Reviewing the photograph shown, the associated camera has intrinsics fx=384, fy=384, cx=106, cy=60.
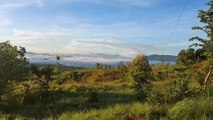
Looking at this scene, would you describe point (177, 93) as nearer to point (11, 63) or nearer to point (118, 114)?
point (118, 114)

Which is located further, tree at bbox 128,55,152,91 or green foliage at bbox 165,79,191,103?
tree at bbox 128,55,152,91

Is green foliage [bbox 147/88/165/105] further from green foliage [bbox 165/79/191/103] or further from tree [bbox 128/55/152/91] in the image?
tree [bbox 128/55/152/91]

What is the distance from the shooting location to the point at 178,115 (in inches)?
336

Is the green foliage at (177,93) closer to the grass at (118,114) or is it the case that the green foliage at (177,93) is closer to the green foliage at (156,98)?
the green foliage at (156,98)

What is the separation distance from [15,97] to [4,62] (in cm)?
169

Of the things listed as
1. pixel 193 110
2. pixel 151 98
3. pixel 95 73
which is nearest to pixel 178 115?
pixel 193 110

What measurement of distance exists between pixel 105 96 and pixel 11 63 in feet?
14.7

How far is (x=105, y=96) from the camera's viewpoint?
57.3ft

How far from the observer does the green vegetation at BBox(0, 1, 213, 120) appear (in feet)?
30.3

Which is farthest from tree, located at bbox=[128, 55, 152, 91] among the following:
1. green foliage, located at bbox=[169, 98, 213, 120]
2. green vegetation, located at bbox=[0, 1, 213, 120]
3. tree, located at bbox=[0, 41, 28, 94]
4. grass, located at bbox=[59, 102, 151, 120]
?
green foliage, located at bbox=[169, 98, 213, 120]

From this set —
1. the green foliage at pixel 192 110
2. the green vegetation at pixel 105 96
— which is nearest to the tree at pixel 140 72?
the green vegetation at pixel 105 96

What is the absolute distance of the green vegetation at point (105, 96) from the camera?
30.3ft

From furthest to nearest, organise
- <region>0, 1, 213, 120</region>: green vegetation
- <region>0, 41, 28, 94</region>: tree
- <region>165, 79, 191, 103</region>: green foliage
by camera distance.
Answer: <region>0, 41, 28, 94</region>: tree
<region>165, 79, 191, 103</region>: green foliage
<region>0, 1, 213, 120</region>: green vegetation

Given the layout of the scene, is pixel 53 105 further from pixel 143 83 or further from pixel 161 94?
pixel 161 94
